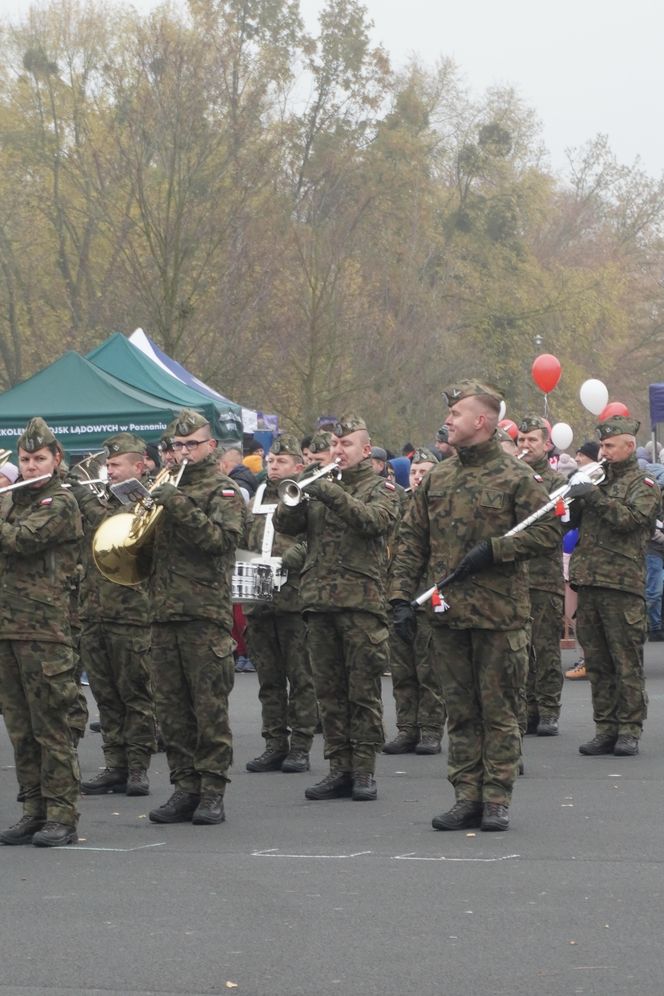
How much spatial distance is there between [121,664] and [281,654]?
1.27 m

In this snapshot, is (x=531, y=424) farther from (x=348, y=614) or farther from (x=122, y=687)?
(x=122, y=687)

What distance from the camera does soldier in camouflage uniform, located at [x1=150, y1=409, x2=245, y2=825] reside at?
9.22 m

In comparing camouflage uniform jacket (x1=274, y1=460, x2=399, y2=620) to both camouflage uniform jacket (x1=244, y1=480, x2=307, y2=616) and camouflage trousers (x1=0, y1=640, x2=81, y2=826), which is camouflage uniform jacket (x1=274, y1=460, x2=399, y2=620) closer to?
camouflage uniform jacket (x1=244, y1=480, x2=307, y2=616)

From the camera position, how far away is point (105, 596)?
10.8 metres

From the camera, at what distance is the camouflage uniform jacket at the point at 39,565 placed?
858 cm

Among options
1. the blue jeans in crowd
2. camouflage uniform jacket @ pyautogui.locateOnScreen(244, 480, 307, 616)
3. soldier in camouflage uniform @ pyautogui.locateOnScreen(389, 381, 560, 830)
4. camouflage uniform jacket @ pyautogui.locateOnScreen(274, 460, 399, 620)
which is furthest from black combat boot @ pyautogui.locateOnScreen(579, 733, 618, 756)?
the blue jeans in crowd

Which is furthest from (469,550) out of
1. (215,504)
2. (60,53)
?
(60,53)

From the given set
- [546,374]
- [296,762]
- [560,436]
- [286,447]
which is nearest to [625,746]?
[296,762]

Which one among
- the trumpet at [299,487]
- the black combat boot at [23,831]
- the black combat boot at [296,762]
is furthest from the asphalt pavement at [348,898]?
the trumpet at [299,487]

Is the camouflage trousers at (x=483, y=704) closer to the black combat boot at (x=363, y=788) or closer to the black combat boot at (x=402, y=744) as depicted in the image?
the black combat boot at (x=363, y=788)

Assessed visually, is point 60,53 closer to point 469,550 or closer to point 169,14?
point 169,14

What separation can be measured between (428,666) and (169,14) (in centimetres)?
2422

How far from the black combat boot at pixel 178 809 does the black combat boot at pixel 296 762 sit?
1.92 metres

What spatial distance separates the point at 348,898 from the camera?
734cm
